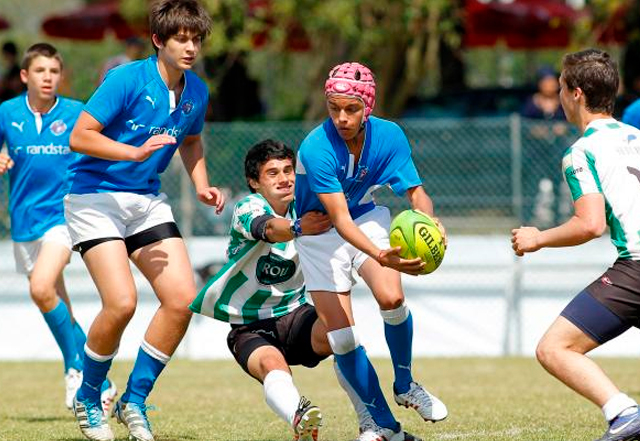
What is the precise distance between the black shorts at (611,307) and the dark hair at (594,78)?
73 cm

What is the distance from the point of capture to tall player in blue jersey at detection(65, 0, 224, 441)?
21.5ft

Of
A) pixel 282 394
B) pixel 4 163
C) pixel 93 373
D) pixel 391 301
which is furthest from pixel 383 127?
pixel 4 163

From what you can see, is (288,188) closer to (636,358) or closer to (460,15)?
(636,358)

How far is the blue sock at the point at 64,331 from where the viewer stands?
338 inches

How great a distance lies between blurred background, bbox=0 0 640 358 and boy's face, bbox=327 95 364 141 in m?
4.74

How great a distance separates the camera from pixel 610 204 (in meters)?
5.76

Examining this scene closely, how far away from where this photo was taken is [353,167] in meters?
6.30

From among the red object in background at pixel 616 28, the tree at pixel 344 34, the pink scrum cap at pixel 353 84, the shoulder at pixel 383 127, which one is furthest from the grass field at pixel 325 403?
the red object in background at pixel 616 28

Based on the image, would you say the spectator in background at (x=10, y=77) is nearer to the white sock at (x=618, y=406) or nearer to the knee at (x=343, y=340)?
the knee at (x=343, y=340)

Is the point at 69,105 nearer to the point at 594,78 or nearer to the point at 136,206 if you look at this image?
the point at 136,206

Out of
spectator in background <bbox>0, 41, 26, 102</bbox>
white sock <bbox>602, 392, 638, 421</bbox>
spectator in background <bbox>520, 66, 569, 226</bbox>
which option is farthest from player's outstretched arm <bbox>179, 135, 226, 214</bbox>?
spectator in background <bbox>0, 41, 26, 102</bbox>

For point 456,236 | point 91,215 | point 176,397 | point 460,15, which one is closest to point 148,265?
point 91,215

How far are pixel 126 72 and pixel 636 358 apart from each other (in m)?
7.74

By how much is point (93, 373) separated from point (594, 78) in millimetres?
2912
